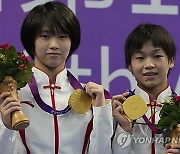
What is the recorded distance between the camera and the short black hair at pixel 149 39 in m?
2.12

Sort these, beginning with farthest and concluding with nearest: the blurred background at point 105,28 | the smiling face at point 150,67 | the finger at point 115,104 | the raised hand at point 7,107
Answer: the blurred background at point 105,28 < the smiling face at point 150,67 < the finger at point 115,104 < the raised hand at point 7,107

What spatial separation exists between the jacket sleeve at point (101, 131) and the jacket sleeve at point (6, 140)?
0.85ft

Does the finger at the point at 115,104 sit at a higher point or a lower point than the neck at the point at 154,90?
lower

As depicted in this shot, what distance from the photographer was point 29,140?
1866 millimetres

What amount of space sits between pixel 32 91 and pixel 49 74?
99mm

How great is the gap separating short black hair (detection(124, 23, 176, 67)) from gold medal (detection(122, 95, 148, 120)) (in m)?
0.24

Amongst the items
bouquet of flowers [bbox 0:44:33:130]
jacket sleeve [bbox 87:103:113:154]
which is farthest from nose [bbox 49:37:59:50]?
jacket sleeve [bbox 87:103:113:154]

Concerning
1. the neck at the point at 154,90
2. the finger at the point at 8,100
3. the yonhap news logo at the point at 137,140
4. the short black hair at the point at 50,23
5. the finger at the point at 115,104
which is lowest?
the yonhap news logo at the point at 137,140

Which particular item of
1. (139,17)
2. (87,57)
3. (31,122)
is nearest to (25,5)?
(87,57)

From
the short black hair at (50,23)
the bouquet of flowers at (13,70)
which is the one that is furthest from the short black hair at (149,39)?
the bouquet of flowers at (13,70)

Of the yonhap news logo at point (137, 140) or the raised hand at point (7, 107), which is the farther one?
the yonhap news logo at point (137, 140)

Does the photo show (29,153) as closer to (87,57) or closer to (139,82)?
(139,82)

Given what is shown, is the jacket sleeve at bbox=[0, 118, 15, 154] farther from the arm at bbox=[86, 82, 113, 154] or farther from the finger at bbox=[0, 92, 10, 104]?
the arm at bbox=[86, 82, 113, 154]

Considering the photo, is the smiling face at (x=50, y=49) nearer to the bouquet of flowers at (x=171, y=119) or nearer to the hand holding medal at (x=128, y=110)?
the hand holding medal at (x=128, y=110)
